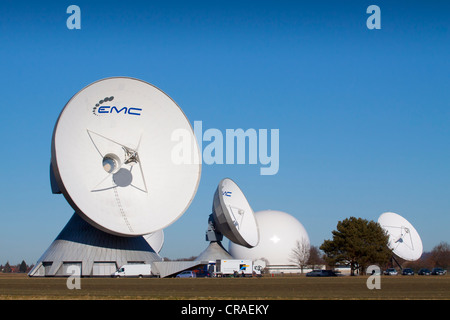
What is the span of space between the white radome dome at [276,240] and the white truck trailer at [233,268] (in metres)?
37.2

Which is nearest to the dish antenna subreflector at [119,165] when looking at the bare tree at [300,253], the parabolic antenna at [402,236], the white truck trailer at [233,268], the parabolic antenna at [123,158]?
the parabolic antenna at [123,158]

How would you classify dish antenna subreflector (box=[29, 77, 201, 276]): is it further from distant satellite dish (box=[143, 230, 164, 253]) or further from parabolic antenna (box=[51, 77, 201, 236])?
distant satellite dish (box=[143, 230, 164, 253])

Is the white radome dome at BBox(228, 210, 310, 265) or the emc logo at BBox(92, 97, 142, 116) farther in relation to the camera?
the white radome dome at BBox(228, 210, 310, 265)

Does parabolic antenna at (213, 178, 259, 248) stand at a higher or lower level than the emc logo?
lower

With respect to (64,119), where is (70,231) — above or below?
below

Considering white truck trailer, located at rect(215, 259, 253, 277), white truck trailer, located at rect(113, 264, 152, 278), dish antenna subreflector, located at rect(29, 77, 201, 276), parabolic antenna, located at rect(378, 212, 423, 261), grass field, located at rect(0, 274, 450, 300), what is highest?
dish antenna subreflector, located at rect(29, 77, 201, 276)

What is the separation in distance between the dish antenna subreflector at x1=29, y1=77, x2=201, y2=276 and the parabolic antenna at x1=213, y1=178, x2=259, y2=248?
60.0 feet

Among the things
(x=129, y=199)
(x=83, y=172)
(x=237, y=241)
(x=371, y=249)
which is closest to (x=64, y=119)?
Result: (x=83, y=172)

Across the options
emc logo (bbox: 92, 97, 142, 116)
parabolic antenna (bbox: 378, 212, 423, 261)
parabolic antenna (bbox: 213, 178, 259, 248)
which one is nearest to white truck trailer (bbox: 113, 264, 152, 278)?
emc logo (bbox: 92, 97, 142, 116)

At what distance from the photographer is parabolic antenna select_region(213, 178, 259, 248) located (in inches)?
3108

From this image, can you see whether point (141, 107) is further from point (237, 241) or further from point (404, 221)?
point (404, 221)

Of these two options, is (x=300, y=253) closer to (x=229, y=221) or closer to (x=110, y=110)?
(x=229, y=221)

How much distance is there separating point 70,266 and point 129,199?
1046 cm
